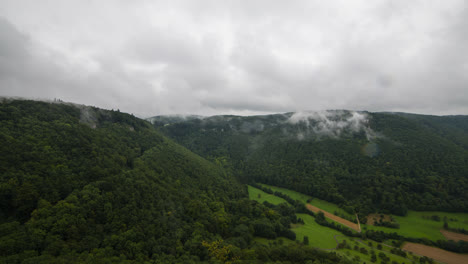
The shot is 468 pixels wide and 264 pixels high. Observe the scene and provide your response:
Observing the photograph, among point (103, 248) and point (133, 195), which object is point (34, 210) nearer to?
point (103, 248)

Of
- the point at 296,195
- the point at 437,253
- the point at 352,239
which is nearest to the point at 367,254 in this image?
the point at 352,239

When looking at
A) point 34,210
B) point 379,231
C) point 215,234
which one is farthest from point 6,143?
point 379,231

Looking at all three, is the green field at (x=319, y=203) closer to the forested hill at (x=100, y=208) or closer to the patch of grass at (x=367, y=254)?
the patch of grass at (x=367, y=254)

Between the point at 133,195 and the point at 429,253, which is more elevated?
the point at 133,195

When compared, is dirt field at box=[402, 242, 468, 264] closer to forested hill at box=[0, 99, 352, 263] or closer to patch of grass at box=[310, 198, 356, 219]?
patch of grass at box=[310, 198, 356, 219]

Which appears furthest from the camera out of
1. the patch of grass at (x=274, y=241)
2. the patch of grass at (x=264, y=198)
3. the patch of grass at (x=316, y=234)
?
the patch of grass at (x=264, y=198)

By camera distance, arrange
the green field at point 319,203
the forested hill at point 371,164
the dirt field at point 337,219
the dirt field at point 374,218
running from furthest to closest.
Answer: the green field at point 319,203, the forested hill at point 371,164, the dirt field at point 374,218, the dirt field at point 337,219

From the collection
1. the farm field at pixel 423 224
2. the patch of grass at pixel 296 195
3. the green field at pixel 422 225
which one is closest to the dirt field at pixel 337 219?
the farm field at pixel 423 224
